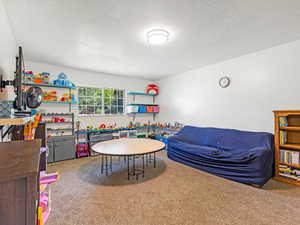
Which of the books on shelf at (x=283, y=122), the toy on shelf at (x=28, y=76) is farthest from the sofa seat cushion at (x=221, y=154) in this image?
the toy on shelf at (x=28, y=76)

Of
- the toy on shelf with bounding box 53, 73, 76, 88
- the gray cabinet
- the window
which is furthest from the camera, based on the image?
the window

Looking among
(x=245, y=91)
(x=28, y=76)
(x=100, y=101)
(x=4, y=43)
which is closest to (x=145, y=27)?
(x=4, y=43)

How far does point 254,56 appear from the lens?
128 inches

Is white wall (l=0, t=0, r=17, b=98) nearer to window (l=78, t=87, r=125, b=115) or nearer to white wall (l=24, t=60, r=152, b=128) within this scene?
white wall (l=24, t=60, r=152, b=128)

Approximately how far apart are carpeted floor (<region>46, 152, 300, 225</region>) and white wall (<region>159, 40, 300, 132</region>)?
1.44m

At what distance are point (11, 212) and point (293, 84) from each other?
13.0 ft

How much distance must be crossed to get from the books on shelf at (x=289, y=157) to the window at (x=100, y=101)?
4347 millimetres

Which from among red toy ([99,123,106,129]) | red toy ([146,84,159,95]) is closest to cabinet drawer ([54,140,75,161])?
red toy ([99,123,106,129])

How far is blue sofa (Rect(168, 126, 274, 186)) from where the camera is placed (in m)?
2.46

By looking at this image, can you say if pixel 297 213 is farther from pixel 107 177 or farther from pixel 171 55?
pixel 171 55

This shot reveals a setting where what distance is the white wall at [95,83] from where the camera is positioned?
3.92 metres

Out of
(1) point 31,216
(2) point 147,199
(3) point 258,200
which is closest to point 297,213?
(3) point 258,200

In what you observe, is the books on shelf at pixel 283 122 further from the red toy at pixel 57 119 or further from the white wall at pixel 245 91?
the red toy at pixel 57 119

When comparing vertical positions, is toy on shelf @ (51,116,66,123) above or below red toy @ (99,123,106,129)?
above
